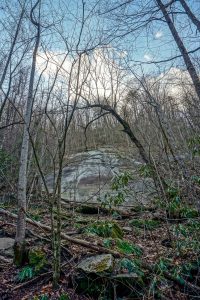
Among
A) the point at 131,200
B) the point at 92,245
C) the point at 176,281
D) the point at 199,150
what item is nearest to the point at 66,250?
the point at 92,245

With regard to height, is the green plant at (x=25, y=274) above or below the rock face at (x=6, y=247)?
below

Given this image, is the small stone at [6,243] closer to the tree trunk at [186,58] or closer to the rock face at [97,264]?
the rock face at [97,264]

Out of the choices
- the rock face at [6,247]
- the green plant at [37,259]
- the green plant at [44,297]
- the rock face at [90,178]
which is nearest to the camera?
the green plant at [44,297]

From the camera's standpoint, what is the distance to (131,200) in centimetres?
811

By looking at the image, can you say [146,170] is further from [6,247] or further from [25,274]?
[6,247]

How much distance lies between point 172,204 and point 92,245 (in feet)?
4.36

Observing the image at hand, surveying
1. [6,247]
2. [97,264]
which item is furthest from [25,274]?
[6,247]

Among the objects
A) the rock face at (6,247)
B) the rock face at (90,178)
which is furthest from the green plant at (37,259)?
the rock face at (90,178)

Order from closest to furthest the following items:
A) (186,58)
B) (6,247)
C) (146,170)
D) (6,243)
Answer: (146,170)
(6,247)
(6,243)
(186,58)

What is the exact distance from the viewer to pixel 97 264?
3494mm

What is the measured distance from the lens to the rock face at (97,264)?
3409 millimetres

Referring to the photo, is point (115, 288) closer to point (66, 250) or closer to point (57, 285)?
point (57, 285)

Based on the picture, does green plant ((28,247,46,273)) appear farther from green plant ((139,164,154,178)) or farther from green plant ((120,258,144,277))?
green plant ((139,164,154,178))

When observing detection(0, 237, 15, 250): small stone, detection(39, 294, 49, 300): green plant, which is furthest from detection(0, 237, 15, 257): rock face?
detection(39, 294, 49, 300): green plant
